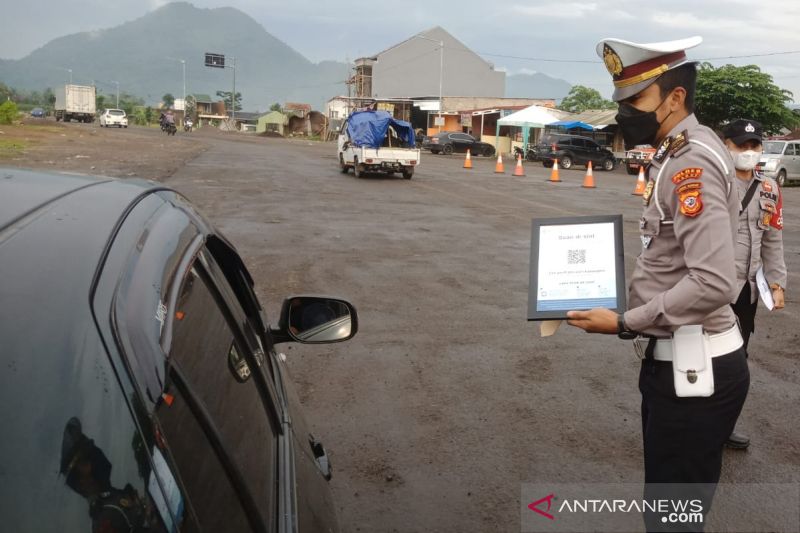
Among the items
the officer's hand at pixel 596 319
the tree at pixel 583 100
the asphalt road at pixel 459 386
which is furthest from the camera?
the tree at pixel 583 100

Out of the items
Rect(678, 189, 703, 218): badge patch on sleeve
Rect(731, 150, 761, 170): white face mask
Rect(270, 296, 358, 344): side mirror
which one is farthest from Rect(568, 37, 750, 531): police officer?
Rect(731, 150, 761, 170): white face mask

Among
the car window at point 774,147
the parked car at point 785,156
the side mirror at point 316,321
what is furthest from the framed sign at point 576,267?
the car window at point 774,147

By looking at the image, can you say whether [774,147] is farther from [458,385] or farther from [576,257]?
[576,257]

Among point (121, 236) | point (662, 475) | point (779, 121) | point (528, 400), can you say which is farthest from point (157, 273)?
point (779, 121)

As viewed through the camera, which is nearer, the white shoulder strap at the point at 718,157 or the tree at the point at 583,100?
the white shoulder strap at the point at 718,157

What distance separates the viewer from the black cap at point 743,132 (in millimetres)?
4953

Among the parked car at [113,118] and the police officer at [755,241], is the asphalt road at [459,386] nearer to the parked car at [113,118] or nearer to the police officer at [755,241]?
the police officer at [755,241]

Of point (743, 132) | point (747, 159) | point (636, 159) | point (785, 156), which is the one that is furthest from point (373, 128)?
point (747, 159)

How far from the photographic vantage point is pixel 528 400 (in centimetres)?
519

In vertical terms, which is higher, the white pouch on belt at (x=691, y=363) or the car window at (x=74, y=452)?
the car window at (x=74, y=452)

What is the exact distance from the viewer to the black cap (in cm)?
495

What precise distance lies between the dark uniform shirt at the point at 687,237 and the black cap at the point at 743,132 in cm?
281

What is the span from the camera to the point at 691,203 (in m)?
2.25

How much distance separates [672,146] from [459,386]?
328 centimetres
